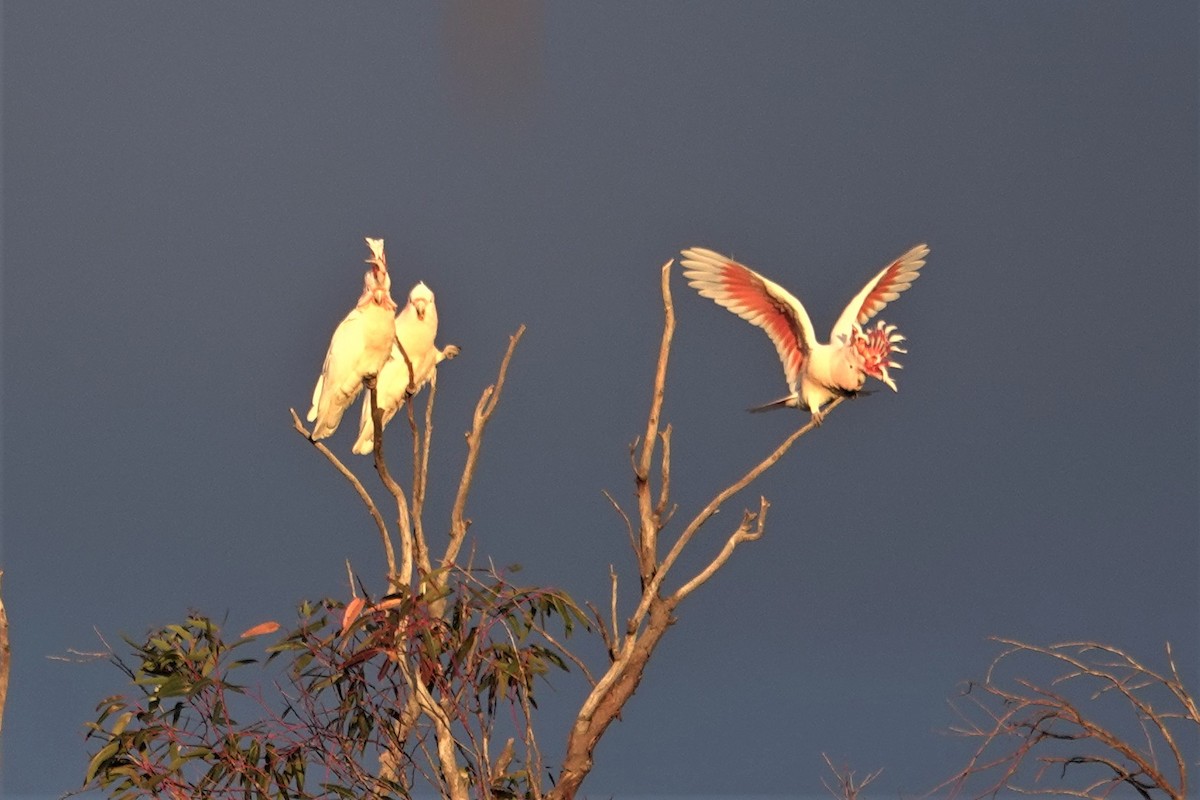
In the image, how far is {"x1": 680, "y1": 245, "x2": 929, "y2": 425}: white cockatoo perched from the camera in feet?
20.5

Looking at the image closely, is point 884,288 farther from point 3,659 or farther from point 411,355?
point 3,659

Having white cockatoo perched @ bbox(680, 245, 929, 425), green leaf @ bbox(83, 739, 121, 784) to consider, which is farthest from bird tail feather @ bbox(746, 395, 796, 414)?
green leaf @ bbox(83, 739, 121, 784)

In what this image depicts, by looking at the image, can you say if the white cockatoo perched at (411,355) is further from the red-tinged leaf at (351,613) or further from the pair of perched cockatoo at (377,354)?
the red-tinged leaf at (351,613)

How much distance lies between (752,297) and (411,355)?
140 cm

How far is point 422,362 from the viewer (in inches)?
269

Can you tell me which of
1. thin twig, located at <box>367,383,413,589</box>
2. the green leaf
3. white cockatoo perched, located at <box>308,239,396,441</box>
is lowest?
the green leaf

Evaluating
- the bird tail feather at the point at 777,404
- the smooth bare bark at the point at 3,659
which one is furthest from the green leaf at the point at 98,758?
the bird tail feather at the point at 777,404

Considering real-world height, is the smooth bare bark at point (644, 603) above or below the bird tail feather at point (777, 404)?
below

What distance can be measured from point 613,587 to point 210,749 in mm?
1474

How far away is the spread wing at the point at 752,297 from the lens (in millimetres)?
6527

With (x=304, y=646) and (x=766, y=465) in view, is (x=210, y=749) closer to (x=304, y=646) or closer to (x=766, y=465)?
(x=304, y=646)

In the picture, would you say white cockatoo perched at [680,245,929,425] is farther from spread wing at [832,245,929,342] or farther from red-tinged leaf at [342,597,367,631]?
red-tinged leaf at [342,597,367,631]

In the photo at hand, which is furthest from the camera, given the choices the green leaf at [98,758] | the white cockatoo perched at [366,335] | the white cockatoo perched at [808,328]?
the white cockatoo perched at [366,335]

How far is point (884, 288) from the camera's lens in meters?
6.86
